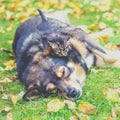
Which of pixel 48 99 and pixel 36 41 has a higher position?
pixel 36 41

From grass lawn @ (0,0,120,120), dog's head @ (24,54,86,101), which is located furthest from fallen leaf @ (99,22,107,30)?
dog's head @ (24,54,86,101)

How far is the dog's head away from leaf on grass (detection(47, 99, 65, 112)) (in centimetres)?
14

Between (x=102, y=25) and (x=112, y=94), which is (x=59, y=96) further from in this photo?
(x=102, y=25)

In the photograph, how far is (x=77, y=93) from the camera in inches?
215

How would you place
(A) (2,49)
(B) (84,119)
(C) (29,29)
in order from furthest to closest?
(A) (2,49) → (C) (29,29) → (B) (84,119)

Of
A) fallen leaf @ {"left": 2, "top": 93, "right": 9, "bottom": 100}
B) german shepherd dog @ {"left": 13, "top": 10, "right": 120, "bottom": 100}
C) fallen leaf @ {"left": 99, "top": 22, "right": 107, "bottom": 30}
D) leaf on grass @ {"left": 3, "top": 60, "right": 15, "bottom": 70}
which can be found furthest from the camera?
fallen leaf @ {"left": 99, "top": 22, "right": 107, "bottom": 30}

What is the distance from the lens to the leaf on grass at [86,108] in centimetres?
507

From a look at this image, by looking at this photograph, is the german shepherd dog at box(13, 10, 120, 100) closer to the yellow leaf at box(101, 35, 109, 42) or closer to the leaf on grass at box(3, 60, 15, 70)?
the leaf on grass at box(3, 60, 15, 70)

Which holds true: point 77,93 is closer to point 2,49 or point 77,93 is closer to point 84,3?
point 2,49

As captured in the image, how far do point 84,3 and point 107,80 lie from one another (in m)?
4.38

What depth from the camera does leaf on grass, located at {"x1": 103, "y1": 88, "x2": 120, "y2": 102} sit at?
5.28 metres

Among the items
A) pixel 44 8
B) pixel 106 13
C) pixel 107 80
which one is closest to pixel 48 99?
pixel 107 80

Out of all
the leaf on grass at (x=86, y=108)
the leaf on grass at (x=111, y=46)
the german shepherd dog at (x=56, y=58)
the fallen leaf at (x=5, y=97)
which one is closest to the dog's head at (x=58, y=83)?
the german shepherd dog at (x=56, y=58)

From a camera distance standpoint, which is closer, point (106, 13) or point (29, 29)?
point (29, 29)
